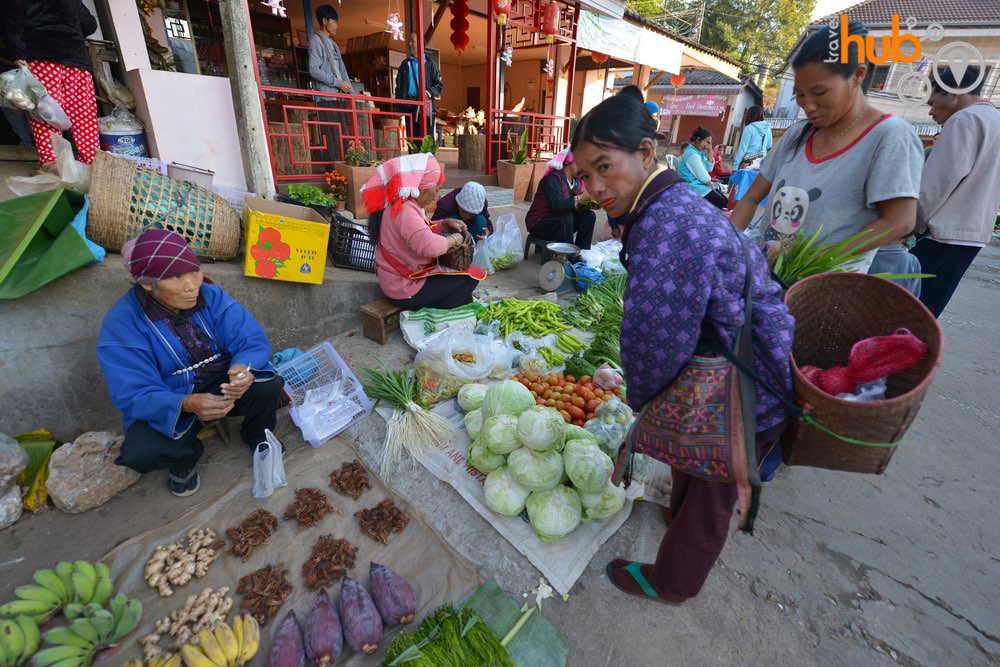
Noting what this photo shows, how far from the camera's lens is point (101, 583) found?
1.75 metres

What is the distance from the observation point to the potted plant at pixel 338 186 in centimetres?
531

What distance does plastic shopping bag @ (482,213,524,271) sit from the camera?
205 inches

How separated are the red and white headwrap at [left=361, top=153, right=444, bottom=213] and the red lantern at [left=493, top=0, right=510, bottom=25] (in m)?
5.39

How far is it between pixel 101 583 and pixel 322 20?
246 inches

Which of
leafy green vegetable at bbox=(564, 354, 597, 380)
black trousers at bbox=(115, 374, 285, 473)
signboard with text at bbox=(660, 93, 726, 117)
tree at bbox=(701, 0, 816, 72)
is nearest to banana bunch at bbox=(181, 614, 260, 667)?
black trousers at bbox=(115, 374, 285, 473)

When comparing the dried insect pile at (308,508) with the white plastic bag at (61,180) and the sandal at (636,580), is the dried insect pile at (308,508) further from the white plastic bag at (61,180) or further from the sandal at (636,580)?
the white plastic bag at (61,180)

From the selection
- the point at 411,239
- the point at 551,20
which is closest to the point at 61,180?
the point at 411,239

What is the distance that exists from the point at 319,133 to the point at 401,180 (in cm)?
299

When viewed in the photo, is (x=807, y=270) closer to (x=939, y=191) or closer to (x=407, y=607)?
(x=939, y=191)

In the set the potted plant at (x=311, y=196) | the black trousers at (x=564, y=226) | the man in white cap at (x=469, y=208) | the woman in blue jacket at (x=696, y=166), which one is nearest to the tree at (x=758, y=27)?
the woman in blue jacket at (x=696, y=166)

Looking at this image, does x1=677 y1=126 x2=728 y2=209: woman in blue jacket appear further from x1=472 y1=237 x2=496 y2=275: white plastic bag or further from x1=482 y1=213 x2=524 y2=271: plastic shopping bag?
x1=472 y1=237 x2=496 y2=275: white plastic bag

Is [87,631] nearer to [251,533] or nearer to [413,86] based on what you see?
[251,533]

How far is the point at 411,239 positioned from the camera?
3.42 metres

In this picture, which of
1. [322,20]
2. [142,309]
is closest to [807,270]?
[142,309]
